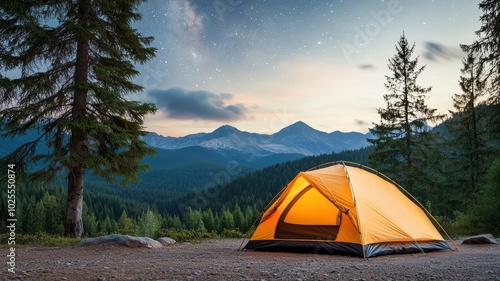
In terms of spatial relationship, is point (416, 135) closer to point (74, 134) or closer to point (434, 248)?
point (434, 248)

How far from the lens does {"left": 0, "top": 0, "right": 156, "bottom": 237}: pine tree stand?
14867 mm

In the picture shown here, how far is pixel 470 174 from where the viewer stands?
30.3 metres

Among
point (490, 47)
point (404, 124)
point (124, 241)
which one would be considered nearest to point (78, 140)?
point (124, 241)

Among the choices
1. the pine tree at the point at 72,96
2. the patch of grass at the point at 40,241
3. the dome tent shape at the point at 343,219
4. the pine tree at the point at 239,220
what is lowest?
the pine tree at the point at 239,220

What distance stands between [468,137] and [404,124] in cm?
674

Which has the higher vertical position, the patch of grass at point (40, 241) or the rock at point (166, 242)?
the patch of grass at point (40, 241)

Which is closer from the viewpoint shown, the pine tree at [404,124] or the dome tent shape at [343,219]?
the dome tent shape at [343,219]

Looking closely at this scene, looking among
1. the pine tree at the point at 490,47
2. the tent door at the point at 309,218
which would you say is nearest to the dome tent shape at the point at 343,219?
the tent door at the point at 309,218

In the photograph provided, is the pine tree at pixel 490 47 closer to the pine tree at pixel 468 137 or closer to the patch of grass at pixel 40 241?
the pine tree at pixel 468 137

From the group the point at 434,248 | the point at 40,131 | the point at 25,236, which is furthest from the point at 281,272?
the point at 40,131

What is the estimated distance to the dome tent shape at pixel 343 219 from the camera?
10.5m

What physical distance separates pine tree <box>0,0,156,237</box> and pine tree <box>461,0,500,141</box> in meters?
15.3

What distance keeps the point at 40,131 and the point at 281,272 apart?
41.3 feet

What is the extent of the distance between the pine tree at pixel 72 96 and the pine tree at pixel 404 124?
17915 millimetres
